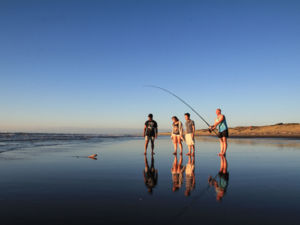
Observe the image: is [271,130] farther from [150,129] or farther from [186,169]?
[186,169]

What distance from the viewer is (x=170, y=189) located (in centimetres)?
454

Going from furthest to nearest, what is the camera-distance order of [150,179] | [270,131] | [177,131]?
[270,131]
[177,131]
[150,179]

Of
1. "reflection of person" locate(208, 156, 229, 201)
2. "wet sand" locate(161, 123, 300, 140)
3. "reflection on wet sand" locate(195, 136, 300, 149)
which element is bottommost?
"reflection on wet sand" locate(195, 136, 300, 149)

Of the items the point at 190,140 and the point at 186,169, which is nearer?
the point at 186,169

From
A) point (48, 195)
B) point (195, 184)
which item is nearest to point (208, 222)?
point (195, 184)

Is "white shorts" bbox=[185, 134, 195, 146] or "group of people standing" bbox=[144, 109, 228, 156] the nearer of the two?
"group of people standing" bbox=[144, 109, 228, 156]

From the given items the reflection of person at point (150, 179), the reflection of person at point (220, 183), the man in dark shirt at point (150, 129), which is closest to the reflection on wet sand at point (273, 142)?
the man in dark shirt at point (150, 129)

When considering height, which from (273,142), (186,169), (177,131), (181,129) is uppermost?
(181,129)

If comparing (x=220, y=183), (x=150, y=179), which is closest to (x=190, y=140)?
(x=150, y=179)

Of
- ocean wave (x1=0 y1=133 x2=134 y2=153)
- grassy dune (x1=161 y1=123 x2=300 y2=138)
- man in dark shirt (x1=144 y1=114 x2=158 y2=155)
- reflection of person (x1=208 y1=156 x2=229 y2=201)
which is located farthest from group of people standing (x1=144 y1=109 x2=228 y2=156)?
grassy dune (x1=161 y1=123 x2=300 y2=138)

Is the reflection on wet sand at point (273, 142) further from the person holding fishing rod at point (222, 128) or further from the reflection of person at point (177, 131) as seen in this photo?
the reflection of person at point (177, 131)

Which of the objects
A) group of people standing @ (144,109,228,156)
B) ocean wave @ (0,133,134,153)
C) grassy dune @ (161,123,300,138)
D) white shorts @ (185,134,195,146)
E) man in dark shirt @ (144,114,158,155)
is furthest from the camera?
grassy dune @ (161,123,300,138)

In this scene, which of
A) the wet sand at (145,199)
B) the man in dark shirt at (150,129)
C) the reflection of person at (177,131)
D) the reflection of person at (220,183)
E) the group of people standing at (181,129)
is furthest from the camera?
the man in dark shirt at (150,129)

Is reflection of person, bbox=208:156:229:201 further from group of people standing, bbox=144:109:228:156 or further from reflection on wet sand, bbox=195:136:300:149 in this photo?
reflection on wet sand, bbox=195:136:300:149
